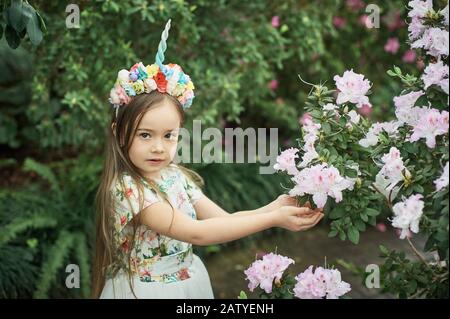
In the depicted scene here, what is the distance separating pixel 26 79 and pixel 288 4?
196cm

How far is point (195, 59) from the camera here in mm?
4148

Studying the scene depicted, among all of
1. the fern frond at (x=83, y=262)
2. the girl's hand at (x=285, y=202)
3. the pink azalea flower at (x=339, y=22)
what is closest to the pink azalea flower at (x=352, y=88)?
the girl's hand at (x=285, y=202)

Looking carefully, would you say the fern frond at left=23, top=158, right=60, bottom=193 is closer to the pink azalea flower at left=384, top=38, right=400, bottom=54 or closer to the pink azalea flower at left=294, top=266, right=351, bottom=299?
the pink azalea flower at left=294, top=266, right=351, bottom=299

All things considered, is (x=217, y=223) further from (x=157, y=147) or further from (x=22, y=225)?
(x=22, y=225)

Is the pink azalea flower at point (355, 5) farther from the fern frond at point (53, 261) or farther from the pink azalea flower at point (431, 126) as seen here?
the pink azalea flower at point (431, 126)

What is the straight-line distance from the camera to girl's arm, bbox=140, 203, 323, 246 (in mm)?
2217

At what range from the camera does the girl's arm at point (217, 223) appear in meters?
2.22

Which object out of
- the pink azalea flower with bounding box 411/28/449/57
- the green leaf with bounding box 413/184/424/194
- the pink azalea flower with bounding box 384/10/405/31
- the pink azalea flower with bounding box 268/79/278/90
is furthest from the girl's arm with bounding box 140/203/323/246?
the pink azalea flower with bounding box 384/10/405/31

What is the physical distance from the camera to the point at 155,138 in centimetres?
243

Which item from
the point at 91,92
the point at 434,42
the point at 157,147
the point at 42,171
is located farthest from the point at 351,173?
the point at 42,171
